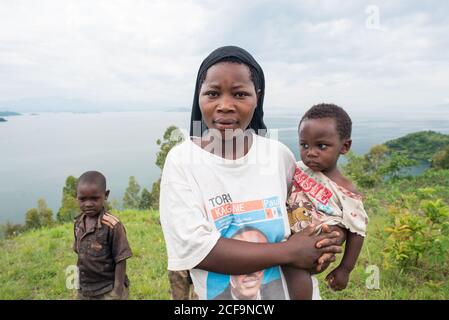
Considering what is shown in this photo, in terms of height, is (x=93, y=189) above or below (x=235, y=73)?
below

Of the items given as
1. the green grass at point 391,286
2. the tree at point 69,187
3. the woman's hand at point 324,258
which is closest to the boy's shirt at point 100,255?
the woman's hand at point 324,258

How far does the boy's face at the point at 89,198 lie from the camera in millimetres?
2793

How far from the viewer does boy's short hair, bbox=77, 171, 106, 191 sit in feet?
9.30

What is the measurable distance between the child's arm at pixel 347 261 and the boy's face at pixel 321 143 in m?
0.36

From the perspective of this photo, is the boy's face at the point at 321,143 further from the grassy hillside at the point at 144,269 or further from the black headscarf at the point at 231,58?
the grassy hillside at the point at 144,269

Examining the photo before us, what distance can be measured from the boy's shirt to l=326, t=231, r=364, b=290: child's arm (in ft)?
5.15

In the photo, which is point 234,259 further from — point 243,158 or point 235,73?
point 235,73

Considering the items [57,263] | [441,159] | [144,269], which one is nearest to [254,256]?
[144,269]

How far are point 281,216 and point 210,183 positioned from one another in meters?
0.34

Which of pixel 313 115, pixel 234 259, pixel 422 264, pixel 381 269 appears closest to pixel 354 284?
pixel 381 269

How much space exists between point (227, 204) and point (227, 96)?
441 mm

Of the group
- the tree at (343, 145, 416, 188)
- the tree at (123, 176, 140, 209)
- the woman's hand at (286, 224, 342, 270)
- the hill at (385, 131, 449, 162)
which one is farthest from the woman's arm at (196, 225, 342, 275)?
the tree at (123, 176, 140, 209)

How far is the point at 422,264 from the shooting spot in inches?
161
